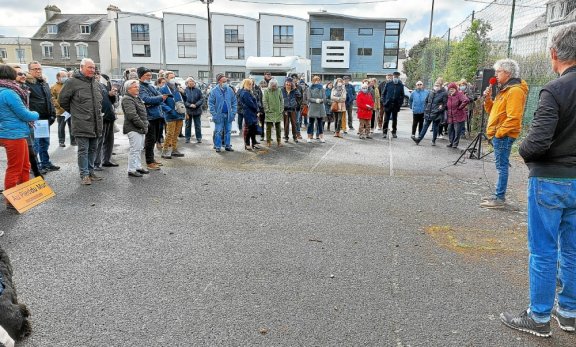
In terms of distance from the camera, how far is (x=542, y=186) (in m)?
2.99

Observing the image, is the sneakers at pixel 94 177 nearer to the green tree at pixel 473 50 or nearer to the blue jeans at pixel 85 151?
the blue jeans at pixel 85 151

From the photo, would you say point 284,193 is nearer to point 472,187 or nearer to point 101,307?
point 472,187

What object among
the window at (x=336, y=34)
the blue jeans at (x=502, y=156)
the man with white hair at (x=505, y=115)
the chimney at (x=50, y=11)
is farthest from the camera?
the chimney at (x=50, y=11)

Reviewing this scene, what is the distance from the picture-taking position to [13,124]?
5945mm

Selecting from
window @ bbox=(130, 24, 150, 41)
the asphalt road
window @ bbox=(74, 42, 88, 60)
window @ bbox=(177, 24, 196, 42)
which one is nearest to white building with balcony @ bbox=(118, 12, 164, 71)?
window @ bbox=(130, 24, 150, 41)

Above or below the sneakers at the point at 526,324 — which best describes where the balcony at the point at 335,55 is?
above

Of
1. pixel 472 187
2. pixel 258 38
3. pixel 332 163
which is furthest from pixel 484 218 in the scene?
pixel 258 38

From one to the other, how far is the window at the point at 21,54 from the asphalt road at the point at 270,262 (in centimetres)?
6638

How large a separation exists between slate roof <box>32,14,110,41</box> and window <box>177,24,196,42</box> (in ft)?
33.9

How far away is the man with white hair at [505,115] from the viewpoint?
19.5 ft

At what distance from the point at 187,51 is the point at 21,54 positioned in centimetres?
2811

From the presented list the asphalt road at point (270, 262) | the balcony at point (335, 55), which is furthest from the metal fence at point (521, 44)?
the balcony at point (335, 55)

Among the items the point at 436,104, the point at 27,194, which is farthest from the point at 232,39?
the point at 27,194

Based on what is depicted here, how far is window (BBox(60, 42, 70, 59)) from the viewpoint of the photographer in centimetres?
5464
